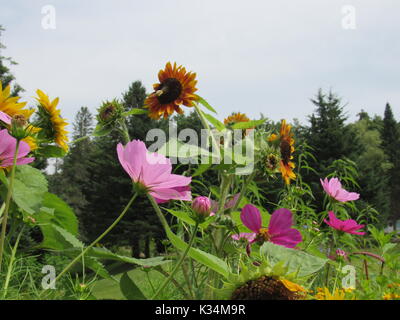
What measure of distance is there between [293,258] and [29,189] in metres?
0.29

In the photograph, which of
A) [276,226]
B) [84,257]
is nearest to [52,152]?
[84,257]

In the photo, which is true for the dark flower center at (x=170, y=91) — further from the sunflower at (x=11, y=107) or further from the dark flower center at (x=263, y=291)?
the dark flower center at (x=263, y=291)

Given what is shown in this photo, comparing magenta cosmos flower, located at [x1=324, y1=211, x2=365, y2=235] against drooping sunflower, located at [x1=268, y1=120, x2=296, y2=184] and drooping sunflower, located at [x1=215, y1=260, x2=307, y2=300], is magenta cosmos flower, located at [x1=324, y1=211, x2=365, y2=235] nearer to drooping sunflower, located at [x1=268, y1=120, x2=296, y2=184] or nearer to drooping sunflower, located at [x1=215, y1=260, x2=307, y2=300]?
drooping sunflower, located at [x1=268, y1=120, x2=296, y2=184]

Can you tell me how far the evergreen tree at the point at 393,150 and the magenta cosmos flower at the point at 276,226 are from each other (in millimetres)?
22462

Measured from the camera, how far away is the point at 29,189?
0.43m

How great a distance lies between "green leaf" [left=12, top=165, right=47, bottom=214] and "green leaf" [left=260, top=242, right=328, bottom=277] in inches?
9.0

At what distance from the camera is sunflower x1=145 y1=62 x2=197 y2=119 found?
71 centimetres

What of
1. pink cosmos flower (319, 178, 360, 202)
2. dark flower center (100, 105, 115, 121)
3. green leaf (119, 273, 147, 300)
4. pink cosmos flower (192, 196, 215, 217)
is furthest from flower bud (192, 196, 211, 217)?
pink cosmos flower (319, 178, 360, 202)

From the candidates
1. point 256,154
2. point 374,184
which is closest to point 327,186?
point 256,154

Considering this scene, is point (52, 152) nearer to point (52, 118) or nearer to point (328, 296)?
point (52, 118)

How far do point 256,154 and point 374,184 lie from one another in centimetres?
1293

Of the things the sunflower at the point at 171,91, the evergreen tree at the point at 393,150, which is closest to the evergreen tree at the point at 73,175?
the evergreen tree at the point at 393,150

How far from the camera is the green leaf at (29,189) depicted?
1.23ft
